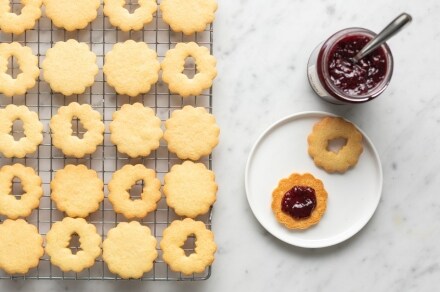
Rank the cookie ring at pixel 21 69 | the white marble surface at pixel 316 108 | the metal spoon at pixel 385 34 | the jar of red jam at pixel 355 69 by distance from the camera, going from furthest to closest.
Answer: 1. the white marble surface at pixel 316 108
2. the cookie ring at pixel 21 69
3. the jar of red jam at pixel 355 69
4. the metal spoon at pixel 385 34

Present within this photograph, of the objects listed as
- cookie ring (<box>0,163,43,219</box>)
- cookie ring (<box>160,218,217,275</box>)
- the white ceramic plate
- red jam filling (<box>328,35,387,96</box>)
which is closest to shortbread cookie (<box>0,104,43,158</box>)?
cookie ring (<box>0,163,43,219</box>)

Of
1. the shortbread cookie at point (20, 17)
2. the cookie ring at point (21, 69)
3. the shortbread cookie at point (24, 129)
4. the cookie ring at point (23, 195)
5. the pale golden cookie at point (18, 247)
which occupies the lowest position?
the pale golden cookie at point (18, 247)

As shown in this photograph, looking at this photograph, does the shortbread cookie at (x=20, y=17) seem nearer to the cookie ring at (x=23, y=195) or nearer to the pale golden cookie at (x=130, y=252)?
the cookie ring at (x=23, y=195)

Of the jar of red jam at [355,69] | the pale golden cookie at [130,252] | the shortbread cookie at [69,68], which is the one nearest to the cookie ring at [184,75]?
the shortbread cookie at [69,68]

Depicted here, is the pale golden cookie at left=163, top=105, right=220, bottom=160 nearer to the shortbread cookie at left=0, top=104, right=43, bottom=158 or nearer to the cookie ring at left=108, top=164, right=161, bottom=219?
the cookie ring at left=108, top=164, right=161, bottom=219

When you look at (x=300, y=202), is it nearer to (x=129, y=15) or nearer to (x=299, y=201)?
(x=299, y=201)

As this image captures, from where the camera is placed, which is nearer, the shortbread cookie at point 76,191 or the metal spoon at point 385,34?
the metal spoon at point 385,34

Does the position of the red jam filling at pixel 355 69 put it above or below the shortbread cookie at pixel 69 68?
above

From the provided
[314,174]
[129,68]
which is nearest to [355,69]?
[314,174]
